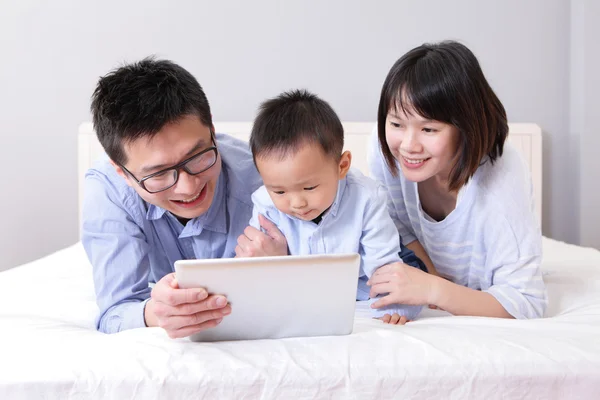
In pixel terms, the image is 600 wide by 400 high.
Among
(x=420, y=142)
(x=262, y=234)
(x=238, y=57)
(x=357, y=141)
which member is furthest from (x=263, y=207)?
(x=238, y=57)

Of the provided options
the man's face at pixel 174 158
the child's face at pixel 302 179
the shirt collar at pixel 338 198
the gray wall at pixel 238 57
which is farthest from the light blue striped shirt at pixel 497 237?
the gray wall at pixel 238 57

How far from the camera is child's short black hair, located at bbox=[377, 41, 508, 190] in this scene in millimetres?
1471

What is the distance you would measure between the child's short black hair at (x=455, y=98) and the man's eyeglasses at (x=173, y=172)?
18.7 inches

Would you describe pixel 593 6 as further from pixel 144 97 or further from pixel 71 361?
pixel 71 361

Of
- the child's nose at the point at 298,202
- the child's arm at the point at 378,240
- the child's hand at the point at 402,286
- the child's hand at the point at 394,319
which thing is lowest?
the child's hand at the point at 394,319

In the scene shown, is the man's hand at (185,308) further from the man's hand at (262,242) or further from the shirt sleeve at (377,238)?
the shirt sleeve at (377,238)

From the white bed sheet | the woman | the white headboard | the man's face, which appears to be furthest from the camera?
the white headboard

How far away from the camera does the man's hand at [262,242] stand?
1.48 metres

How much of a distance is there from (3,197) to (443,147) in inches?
99.3

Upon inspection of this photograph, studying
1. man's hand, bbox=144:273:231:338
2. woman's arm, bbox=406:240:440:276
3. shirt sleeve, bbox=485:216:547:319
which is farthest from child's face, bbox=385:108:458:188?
man's hand, bbox=144:273:231:338

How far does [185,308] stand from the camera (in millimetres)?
1086

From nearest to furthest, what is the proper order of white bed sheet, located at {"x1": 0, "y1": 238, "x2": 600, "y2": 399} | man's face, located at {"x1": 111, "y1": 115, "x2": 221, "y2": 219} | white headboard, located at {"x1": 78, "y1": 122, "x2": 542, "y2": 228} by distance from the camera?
white bed sheet, located at {"x1": 0, "y1": 238, "x2": 600, "y2": 399} → man's face, located at {"x1": 111, "y1": 115, "x2": 221, "y2": 219} → white headboard, located at {"x1": 78, "y1": 122, "x2": 542, "y2": 228}

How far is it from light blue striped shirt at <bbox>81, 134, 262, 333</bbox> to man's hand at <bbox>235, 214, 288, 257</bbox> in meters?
0.15

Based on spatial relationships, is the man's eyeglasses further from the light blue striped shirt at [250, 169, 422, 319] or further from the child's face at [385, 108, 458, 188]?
the child's face at [385, 108, 458, 188]
